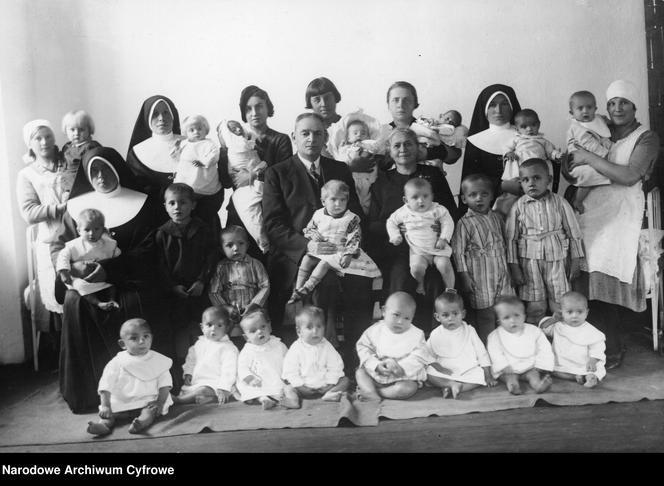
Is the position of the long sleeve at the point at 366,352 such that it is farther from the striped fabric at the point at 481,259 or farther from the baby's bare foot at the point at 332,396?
the striped fabric at the point at 481,259

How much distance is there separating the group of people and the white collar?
1 cm

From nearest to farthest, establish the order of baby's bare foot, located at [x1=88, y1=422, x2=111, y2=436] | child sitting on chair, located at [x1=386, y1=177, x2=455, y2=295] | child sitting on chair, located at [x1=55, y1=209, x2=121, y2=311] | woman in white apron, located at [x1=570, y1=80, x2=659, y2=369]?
baby's bare foot, located at [x1=88, y1=422, x2=111, y2=436] < child sitting on chair, located at [x1=55, y1=209, x2=121, y2=311] < child sitting on chair, located at [x1=386, y1=177, x2=455, y2=295] < woman in white apron, located at [x1=570, y1=80, x2=659, y2=369]

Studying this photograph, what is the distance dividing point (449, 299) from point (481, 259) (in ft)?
0.99

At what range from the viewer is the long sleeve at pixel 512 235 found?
12.6ft

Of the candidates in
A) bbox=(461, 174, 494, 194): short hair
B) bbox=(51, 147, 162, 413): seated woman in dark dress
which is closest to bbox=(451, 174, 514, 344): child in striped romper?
bbox=(461, 174, 494, 194): short hair

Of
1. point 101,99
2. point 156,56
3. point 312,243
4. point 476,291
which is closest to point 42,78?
point 101,99

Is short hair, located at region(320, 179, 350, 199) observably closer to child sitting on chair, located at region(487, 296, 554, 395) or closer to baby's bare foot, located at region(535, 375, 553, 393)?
child sitting on chair, located at region(487, 296, 554, 395)

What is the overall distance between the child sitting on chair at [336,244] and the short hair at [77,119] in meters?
1.33

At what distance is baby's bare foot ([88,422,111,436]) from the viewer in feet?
11.7

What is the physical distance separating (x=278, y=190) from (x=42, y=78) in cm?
145

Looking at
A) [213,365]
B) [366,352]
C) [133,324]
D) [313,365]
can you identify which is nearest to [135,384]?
[133,324]

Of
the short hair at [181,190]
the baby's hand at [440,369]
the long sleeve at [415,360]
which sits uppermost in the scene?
the short hair at [181,190]

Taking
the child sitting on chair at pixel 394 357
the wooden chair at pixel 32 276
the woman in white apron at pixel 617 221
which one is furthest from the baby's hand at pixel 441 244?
the wooden chair at pixel 32 276

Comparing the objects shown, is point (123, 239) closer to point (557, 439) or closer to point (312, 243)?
point (312, 243)
